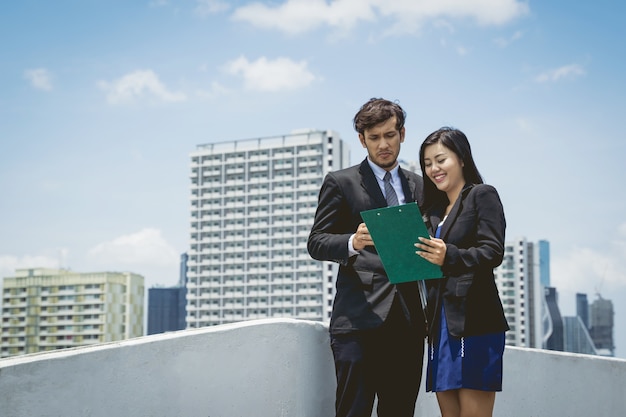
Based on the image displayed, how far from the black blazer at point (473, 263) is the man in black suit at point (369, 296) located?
265 mm

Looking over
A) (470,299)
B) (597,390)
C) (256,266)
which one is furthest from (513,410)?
(256,266)

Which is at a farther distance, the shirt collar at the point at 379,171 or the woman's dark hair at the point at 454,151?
the shirt collar at the point at 379,171

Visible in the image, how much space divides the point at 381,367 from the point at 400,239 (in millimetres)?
626

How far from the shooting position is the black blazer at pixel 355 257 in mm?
2799

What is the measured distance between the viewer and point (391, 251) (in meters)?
2.54

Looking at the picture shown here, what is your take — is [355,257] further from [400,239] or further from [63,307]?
[63,307]

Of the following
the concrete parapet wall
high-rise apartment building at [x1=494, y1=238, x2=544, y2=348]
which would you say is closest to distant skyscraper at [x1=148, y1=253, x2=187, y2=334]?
high-rise apartment building at [x1=494, y1=238, x2=544, y2=348]

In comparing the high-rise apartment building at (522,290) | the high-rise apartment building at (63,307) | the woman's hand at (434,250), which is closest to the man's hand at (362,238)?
the woman's hand at (434,250)

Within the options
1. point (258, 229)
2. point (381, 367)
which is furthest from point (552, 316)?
point (381, 367)

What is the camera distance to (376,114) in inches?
109

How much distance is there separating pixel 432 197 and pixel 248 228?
92806mm

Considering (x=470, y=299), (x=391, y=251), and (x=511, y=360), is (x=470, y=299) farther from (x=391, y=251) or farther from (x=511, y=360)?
(x=511, y=360)

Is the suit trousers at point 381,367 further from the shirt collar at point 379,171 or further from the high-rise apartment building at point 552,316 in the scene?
the high-rise apartment building at point 552,316

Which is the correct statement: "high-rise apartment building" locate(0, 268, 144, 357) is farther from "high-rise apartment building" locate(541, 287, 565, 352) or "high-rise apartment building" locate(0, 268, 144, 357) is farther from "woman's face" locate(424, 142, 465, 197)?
"woman's face" locate(424, 142, 465, 197)
